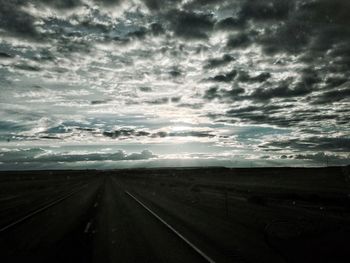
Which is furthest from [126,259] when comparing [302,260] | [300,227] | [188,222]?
[300,227]

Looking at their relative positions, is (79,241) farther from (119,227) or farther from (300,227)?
(300,227)

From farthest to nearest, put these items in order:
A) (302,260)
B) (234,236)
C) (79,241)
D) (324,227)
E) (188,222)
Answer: (188,222) → (324,227) → (234,236) → (79,241) → (302,260)

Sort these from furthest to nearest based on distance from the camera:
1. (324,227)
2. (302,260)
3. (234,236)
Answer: (324,227) → (234,236) → (302,260)

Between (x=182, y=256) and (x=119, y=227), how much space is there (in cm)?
590

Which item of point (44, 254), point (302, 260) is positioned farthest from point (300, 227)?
point (44, 254)

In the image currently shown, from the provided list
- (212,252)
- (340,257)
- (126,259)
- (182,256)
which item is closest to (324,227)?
(340,257)

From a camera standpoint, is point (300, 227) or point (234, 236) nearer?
point (234, 236)

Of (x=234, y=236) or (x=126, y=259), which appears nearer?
(x=126, y=259)

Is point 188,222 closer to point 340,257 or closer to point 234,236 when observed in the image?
point 234,236

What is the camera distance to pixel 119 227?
14352 mm

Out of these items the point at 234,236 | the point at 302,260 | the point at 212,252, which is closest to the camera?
the point at 302,260

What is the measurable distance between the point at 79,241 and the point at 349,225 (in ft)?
35.1

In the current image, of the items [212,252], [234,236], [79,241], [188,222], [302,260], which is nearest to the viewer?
[302,260]

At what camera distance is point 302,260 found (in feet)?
28.5
